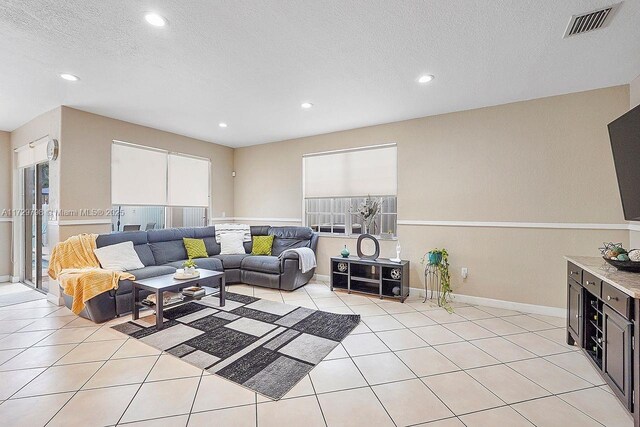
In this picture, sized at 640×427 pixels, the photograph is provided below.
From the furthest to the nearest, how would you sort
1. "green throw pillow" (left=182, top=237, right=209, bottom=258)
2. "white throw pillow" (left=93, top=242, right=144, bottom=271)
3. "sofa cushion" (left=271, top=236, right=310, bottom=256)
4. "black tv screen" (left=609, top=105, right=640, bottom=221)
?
"sofa cushion" (left=271, top=236, right=310, bottom=256) < "green throw pillow" (left=182, top=237, right=209, bottom=258) < "white throw pillow" (left=93, top=242, right=144, bottom=271) < "black tv screen" (left=609, top=105, right=640, bottom=221)

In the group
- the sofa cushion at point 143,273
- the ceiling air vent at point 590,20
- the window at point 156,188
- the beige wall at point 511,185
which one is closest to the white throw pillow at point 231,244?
the window at point 156,188

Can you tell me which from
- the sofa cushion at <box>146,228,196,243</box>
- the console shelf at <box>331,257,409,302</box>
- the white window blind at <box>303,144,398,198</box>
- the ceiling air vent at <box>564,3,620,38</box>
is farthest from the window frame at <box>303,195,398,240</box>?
the ceiling air vent at <box>564,3,620,38</box>

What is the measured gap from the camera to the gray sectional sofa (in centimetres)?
411

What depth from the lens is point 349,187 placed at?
492 centimetres

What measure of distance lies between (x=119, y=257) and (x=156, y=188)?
1574mm

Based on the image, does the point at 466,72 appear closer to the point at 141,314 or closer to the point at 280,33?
the point at 280,33

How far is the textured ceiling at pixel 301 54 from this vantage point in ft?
6.45

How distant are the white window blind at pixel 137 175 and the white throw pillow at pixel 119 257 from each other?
3.01 feet

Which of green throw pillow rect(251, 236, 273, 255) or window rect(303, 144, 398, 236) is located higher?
window rect(303, 144, 398, 236)

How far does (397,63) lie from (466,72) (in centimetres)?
74

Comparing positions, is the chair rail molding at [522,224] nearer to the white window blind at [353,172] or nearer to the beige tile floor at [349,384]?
the white window blind at [353,172]

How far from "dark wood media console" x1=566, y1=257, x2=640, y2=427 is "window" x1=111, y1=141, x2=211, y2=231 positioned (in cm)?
564

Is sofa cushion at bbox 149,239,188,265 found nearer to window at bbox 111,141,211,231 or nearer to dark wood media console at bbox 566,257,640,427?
window at bbox 111,141,211,231

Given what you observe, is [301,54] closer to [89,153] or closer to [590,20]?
[590,20]
